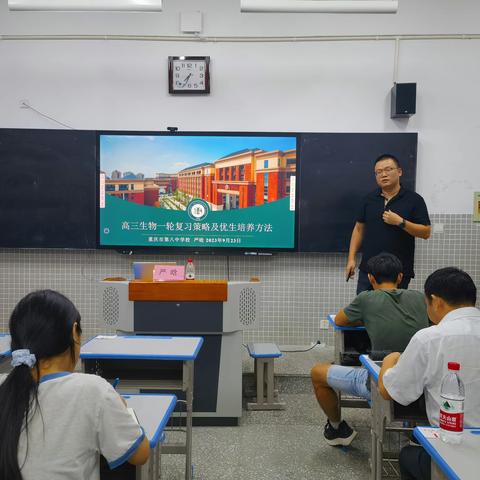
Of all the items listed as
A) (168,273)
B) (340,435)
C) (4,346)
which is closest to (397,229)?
(340,435)

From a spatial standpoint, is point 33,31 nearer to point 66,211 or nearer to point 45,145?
point 45,145

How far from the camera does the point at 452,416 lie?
1.40 meters

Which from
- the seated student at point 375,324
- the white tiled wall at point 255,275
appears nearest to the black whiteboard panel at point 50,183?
the white tiled wall at point 255,275

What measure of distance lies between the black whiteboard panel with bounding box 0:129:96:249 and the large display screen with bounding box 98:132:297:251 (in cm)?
15

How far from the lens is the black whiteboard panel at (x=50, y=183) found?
4.63 meters

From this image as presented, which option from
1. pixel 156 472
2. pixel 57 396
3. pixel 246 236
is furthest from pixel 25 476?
Answer: pixel 246 236

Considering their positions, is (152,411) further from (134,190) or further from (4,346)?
(134,190)

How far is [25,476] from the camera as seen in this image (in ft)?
3.70

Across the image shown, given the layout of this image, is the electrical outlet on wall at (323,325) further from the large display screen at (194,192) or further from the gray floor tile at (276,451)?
the gray floor tile at (276,451)

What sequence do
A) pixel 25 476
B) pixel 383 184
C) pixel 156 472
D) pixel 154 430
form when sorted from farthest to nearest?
1. pixel 383 184
2. pixel 156 472
3. pixel 154 430
4. pixel 25 476

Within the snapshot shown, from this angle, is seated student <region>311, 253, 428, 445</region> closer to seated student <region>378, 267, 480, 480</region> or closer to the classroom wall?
seated student <region>378, 267, 480, 480</region>

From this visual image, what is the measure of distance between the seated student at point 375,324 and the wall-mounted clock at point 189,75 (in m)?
2.80

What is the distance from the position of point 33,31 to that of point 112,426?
15.3 feet

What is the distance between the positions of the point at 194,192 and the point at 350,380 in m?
2.62
